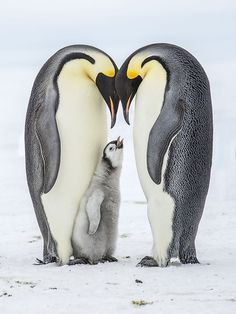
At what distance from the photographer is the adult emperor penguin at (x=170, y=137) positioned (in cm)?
493

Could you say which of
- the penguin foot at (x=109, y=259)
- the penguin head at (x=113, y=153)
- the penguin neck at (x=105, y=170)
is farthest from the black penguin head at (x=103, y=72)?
the penguin foot at (x=109, y=259)

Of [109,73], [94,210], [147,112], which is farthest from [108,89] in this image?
[94,210]

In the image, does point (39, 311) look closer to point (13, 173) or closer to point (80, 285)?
point (80, 285)

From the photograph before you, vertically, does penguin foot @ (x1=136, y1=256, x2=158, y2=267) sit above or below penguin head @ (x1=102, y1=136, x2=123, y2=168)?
below

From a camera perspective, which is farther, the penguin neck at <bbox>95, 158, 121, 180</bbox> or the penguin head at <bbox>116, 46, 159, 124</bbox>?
the penguin neck at <bbox>95, 158, 121, 180</bbox>

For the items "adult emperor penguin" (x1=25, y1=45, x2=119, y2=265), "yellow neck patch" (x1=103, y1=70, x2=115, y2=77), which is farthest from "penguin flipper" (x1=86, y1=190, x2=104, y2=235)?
"yellow neck patch" (x1=103, y1=70, x2=115, y2=77)

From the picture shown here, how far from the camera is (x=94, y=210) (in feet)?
16.9

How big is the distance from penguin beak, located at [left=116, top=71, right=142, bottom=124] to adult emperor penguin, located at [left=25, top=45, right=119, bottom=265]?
0.25 ft

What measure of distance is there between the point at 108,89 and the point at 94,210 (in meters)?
0.71

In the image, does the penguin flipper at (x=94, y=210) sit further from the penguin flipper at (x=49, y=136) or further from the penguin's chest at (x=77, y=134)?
the penguin flipper at (x=49, y=136)

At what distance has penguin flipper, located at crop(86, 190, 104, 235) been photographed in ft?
16.9

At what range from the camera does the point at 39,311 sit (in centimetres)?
397

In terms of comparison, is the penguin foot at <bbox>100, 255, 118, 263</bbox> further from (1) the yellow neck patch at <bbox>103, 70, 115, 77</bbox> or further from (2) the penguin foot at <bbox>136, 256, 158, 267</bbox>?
(1) the yellow neck patch at <bbox>103, 70, 115, 77</bbox>

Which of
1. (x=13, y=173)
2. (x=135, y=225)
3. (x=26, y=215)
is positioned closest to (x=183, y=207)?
(x=135, y=225)
